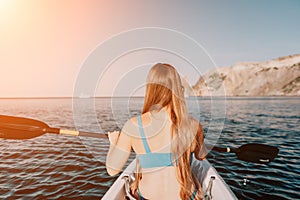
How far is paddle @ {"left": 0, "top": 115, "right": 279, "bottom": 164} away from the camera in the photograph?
3.36 metres

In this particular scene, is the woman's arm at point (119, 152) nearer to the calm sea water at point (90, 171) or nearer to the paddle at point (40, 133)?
the calm sea water at point (90, 171)

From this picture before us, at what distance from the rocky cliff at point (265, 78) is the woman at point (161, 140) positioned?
104 metres

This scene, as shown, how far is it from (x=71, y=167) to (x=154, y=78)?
6451 mm

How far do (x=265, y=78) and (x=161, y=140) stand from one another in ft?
416

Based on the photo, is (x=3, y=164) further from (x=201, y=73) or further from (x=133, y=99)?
(x=201, y=73)

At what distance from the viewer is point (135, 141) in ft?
7.58

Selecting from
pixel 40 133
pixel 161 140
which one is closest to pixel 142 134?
pixel 161 140

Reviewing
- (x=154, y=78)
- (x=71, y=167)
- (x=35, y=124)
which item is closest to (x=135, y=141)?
(x=154, y=78)

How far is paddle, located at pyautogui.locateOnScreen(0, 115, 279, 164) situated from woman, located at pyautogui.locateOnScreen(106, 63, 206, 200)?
108cm

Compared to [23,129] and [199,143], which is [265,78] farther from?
[23,129]

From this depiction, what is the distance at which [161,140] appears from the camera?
2373mm

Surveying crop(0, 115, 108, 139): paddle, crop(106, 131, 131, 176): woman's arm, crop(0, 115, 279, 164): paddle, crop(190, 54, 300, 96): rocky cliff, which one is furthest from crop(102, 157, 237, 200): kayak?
crop(190, 54, 300, 96): rocky cliff

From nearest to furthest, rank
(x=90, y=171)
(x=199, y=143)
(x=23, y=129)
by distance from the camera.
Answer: (x=199, y=143), (x=23, y=129), (x=90, y=171)

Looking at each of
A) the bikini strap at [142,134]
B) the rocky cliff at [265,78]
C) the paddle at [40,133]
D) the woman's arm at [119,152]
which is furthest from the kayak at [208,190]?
the rocky cliff at [265,78]
